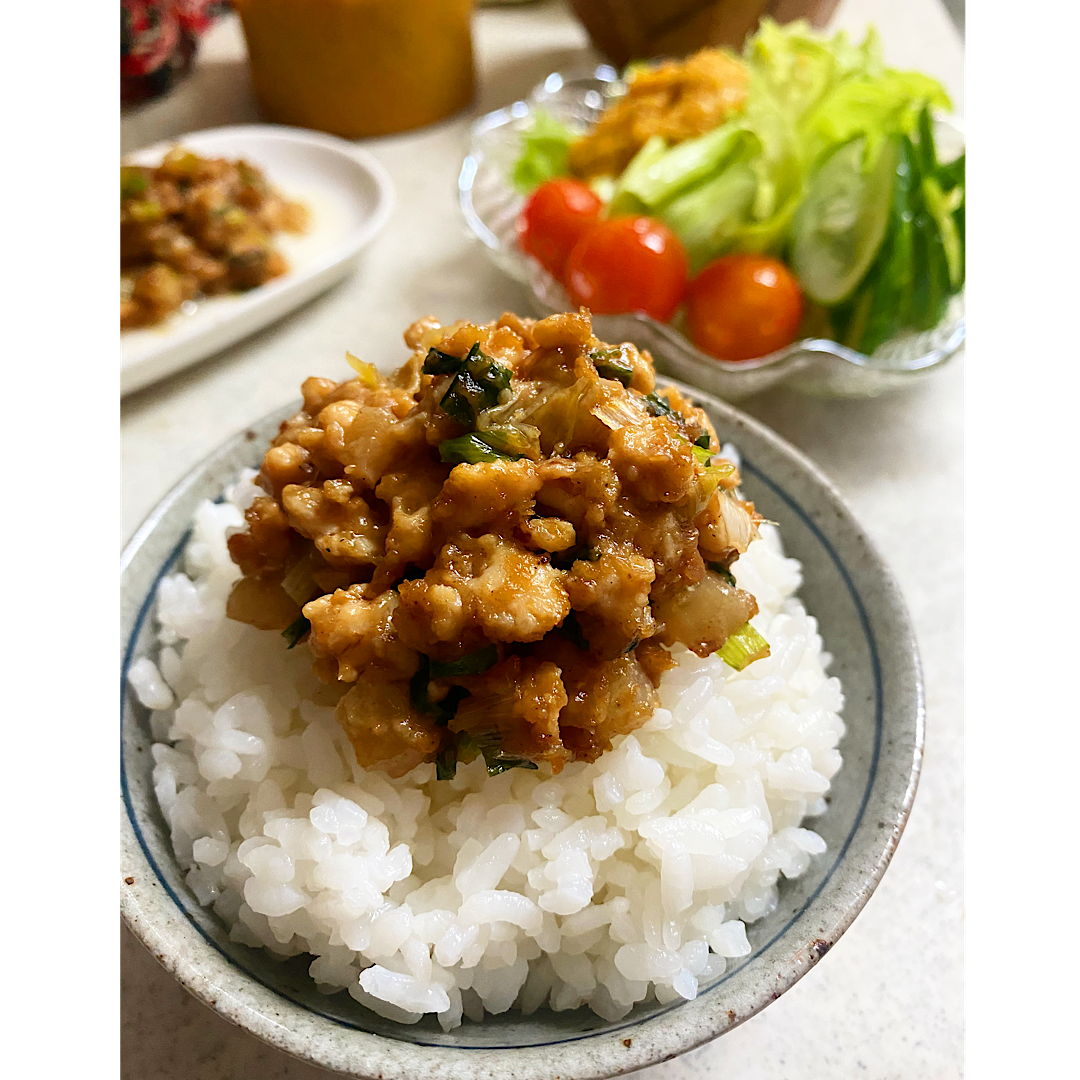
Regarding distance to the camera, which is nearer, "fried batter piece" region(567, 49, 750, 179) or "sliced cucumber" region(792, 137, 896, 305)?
"sliced cucumber" region(792, 137, 896, 305)

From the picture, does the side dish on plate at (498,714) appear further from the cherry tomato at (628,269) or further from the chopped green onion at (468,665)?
the cherry tomato at (628,269)

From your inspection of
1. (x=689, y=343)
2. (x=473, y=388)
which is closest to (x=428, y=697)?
(x=473, y=388)

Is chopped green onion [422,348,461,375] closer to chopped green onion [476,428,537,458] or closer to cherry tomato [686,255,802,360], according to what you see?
chopped green onion [476,428,537,458]

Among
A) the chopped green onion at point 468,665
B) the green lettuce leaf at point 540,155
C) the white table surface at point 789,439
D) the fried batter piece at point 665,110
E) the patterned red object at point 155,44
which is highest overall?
the patterned red object at point 155,44

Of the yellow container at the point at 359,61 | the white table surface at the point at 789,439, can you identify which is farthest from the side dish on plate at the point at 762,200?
the yellow container at the point at 359,61

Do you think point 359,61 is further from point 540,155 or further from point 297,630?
point 297,630

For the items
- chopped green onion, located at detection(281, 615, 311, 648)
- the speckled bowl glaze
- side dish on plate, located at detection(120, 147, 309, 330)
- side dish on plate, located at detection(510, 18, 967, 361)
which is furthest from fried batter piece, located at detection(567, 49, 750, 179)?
chopped green onion, located at detection(281, 615, 311, 648)

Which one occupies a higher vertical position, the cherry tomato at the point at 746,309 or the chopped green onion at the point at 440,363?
the chopped green onion at the point at 440,363
